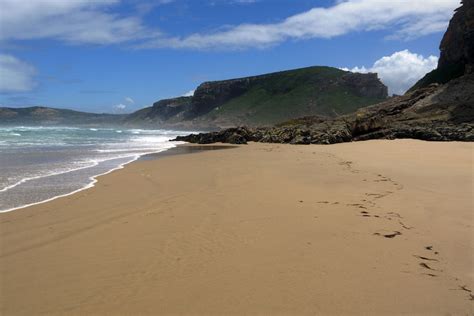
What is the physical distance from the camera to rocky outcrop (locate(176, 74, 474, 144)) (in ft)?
78.7

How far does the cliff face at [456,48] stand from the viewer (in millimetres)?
38062

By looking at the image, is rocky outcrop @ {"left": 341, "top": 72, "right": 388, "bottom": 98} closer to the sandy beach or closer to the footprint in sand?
the sandy beach

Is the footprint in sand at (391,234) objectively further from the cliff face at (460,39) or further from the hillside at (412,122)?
the cliff face at (460,39)

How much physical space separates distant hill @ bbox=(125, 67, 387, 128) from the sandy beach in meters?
101

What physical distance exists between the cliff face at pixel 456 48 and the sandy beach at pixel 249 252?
115 ft

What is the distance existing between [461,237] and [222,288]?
139 inches

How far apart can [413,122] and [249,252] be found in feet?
82.9

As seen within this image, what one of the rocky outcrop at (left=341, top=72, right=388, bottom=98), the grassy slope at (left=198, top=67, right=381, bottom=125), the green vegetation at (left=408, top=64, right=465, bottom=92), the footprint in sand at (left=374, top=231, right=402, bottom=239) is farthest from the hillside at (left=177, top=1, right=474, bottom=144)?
the rocky outcrop at (left=341, top=72, right=388, bottom=98)

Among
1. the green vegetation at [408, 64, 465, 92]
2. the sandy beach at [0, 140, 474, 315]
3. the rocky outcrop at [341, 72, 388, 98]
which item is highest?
the rocky outcrop at [341, 72, 388, 98]

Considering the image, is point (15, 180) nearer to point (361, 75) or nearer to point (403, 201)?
point (403, 201)

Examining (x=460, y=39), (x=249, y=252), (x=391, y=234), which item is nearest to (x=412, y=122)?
(x=460, y=39)

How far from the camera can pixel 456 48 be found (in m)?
45.8

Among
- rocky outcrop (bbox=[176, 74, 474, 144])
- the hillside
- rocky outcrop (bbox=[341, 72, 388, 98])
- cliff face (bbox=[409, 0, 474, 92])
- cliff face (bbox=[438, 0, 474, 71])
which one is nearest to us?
rocky outcrop (bbox=[176, 74, 474, 144])

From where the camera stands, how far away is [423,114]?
92.1 feet
